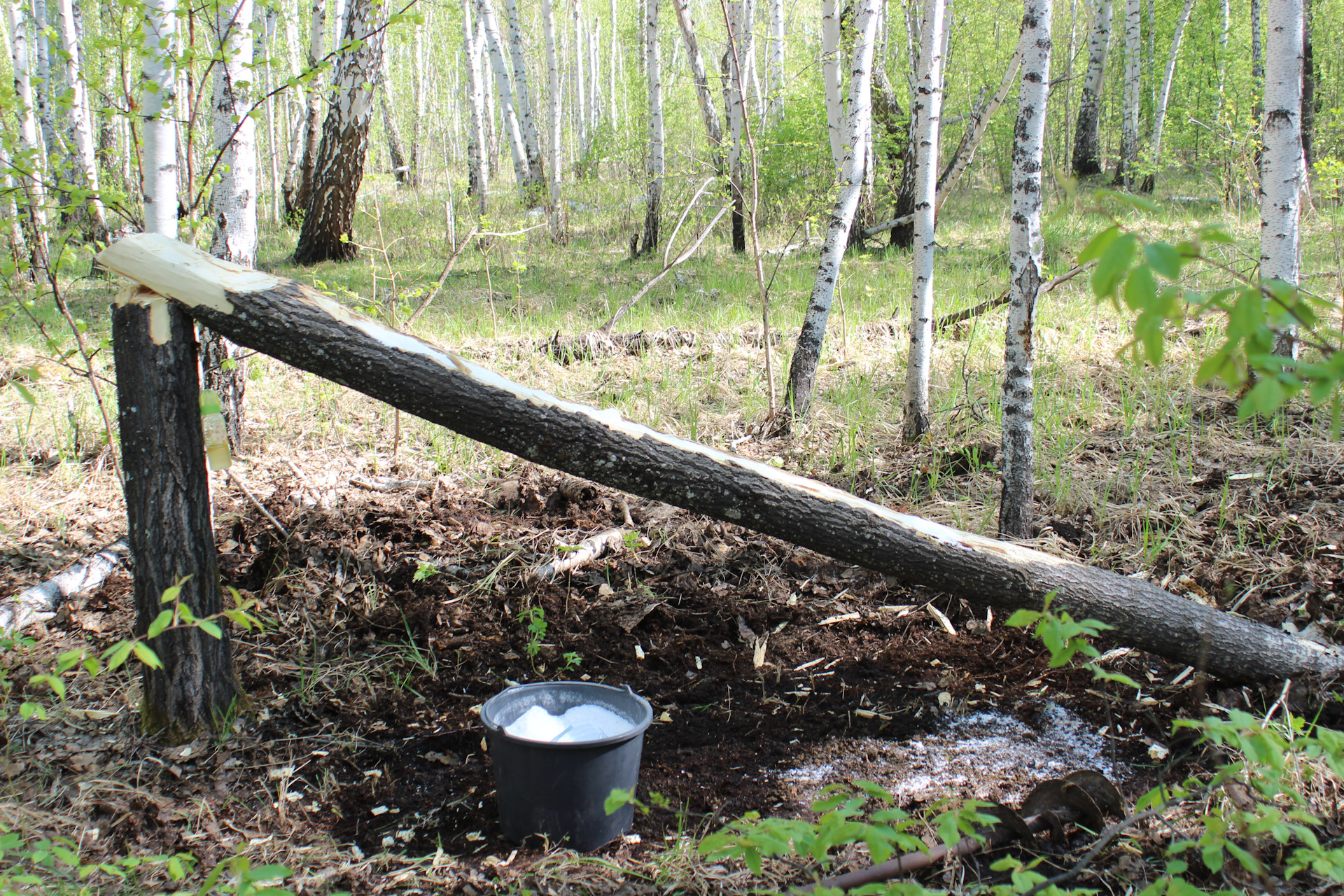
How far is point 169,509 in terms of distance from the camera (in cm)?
231

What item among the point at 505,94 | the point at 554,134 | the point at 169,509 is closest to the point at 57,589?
the point at 169,509

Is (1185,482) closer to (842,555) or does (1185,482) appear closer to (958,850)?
(842,555)

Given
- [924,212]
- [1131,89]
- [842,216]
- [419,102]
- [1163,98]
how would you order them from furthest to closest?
[419,102] → [1163,98] → [1131,89] → [842,216] → [924,212]

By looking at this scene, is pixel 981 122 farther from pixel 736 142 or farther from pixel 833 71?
pixel 736 142

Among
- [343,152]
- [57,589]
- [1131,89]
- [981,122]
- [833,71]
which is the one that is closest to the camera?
[57,589]

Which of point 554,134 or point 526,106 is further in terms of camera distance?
point 526,106

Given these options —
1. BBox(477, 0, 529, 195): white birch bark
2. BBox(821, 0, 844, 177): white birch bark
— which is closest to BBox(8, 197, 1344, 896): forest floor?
BBox(821, 0, 844, 177): white birch bark

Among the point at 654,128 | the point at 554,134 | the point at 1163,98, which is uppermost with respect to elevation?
the point at 1163,98

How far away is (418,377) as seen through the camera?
220cm

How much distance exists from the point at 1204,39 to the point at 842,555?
57.6ft

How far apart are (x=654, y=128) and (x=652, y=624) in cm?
796

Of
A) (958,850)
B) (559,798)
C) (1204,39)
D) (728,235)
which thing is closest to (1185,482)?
(958,850)

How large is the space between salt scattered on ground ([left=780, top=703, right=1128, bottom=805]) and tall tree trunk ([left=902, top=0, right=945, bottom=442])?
207cm

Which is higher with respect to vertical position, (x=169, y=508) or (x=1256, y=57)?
(x=1256, y=57)
